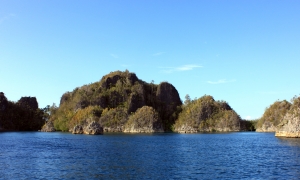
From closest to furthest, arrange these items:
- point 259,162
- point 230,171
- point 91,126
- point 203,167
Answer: point 230,171
point 203,167
point 259,162
point 91,126

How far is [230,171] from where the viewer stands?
42.8 meters

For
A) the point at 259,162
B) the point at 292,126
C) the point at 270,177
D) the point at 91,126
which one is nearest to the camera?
the point at 270,177

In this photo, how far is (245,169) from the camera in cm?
4456

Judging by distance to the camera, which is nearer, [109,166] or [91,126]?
[109,166]

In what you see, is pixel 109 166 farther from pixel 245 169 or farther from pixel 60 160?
pixel 245 169

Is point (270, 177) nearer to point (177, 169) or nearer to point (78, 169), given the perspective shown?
point (177, 169)

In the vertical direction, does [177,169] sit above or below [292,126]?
below

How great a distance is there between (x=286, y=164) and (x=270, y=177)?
11437 mm

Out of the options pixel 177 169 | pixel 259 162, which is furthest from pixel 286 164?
pixel 177 169

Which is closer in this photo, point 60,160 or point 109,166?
point 109,166

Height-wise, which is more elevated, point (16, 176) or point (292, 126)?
point (292, 126)

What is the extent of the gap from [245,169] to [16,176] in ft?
101

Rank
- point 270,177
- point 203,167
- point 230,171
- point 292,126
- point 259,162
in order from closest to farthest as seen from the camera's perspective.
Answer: point 270,177 < point 230,171 < point 203,167 < point 259,162 < point 292,126

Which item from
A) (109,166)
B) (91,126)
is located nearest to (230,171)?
(109,166)
